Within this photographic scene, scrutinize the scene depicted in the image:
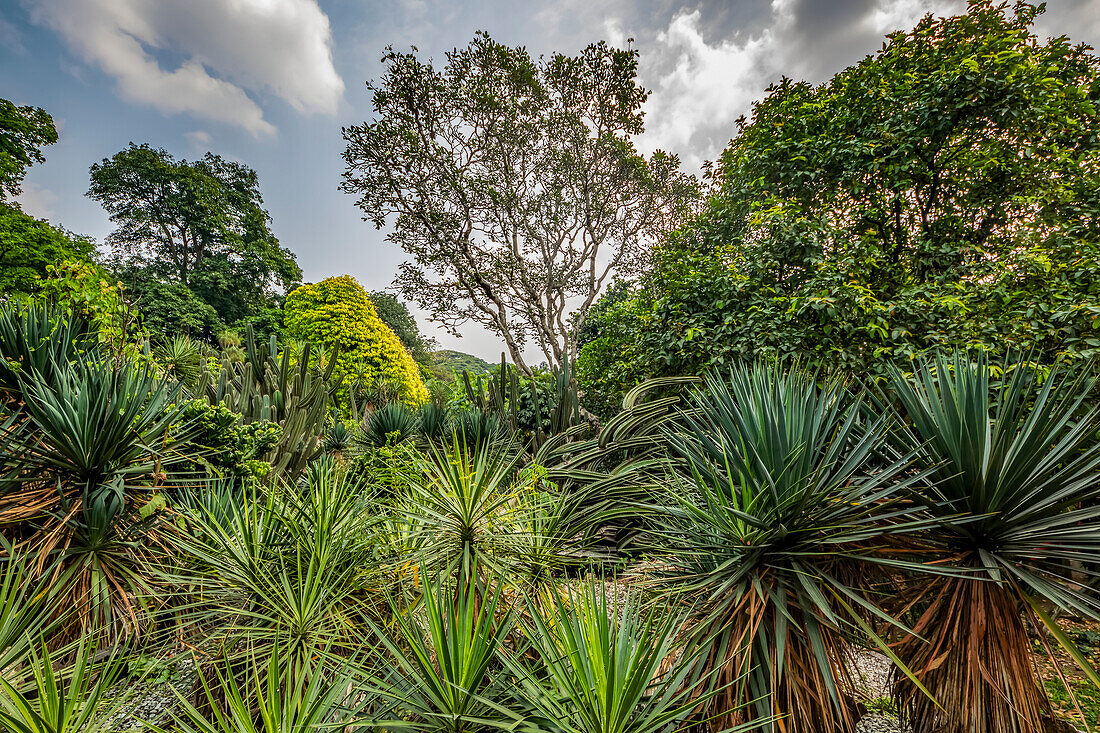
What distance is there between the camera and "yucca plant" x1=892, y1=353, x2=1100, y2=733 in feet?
4.55

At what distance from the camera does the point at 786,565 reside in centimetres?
168

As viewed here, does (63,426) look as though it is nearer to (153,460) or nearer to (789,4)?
(153,460)

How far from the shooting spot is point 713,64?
7.07 m

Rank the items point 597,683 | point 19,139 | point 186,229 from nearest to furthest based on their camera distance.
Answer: point 597,683 < point 19,139 < point 186,229

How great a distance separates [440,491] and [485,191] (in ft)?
31.3

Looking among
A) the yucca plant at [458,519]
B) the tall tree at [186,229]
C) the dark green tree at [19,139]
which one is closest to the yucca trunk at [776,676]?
the yucca plant at [458,519]

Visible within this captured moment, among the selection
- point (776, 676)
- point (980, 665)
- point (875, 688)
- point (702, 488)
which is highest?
point (702, 488)

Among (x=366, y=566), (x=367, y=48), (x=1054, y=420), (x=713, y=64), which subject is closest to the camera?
(x=1054, y=420)

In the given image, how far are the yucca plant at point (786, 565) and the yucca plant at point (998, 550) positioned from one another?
201 mm

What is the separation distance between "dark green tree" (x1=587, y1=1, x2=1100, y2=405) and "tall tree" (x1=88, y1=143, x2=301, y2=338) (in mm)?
26163

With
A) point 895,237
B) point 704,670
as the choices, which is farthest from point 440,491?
point 895,237

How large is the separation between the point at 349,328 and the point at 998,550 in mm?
20110

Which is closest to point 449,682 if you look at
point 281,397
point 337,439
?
point 281,397

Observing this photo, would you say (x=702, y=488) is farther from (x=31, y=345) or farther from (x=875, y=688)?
(x=31, y=345)
